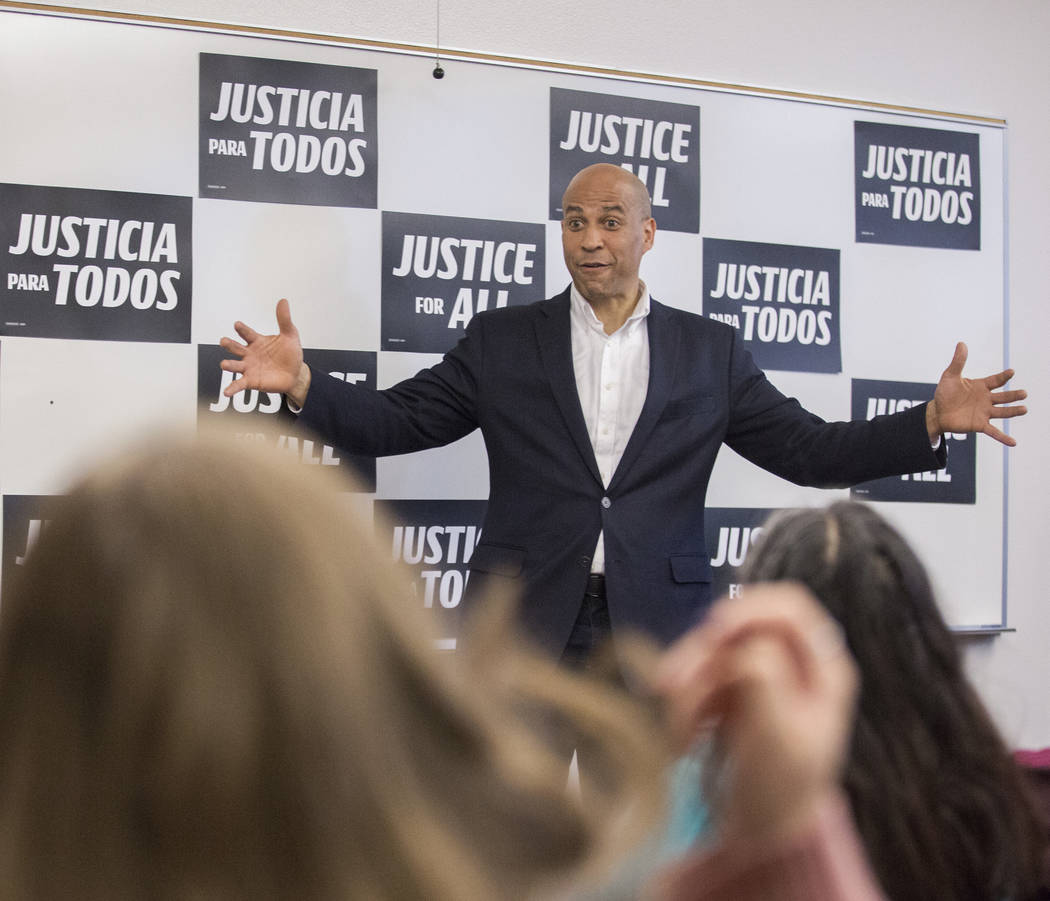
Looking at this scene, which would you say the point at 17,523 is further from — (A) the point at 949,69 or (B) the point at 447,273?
(A) the point at 949,69

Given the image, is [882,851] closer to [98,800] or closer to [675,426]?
[98,800]

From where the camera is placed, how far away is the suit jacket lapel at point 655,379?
2.45 meters

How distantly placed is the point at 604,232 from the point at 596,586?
870mm

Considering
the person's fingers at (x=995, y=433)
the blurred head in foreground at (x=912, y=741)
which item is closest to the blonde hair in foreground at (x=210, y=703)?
the blurred head in foreground at (x=912, y=741)

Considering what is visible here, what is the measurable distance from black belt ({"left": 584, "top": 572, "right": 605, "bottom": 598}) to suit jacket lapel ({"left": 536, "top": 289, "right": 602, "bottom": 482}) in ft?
0.72

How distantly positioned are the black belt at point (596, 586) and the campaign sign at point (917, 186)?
63.6 inches

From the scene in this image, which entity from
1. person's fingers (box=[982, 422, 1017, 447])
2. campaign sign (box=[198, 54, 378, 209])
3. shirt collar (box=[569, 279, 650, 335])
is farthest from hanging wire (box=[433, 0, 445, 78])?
person's fingers (box=[982, 422, 1017, 447])

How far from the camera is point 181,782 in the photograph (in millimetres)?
447

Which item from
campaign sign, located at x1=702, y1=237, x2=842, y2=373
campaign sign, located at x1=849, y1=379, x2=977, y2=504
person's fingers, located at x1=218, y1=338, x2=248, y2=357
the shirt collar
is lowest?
campaign sign, located at x1=849, y1=379, x2=977, y2=504

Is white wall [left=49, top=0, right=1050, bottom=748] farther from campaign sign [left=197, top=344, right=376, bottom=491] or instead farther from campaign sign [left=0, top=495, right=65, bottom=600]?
campaign sign [left=0, top=495, right=65, bottom=600]

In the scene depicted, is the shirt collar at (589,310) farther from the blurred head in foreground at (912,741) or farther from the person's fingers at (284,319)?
the blurred head in foreground at (912,741)

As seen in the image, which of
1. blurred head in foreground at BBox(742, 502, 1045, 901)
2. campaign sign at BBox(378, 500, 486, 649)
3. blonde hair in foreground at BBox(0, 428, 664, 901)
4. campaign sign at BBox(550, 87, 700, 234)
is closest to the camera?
blonde hair in foreground at BBox(0, 428, 664, 901)

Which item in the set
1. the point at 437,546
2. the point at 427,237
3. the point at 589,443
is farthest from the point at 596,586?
the point at 427,237

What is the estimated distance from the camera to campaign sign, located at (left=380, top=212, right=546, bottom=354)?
2908 millimetres
